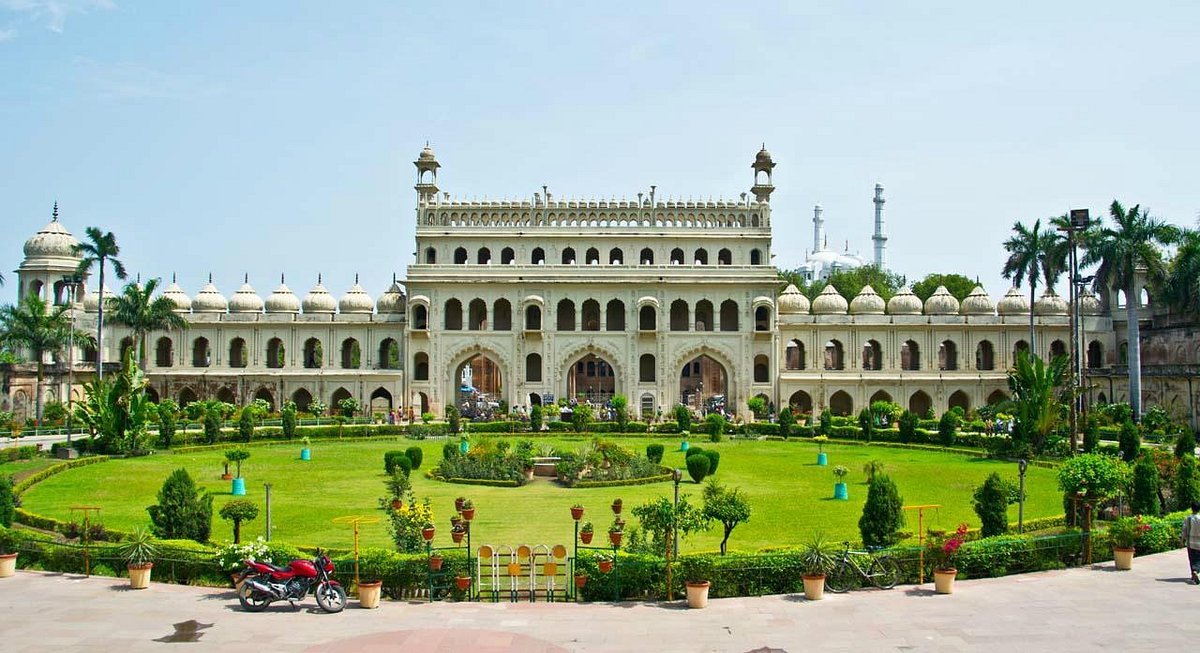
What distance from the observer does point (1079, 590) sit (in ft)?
49.0

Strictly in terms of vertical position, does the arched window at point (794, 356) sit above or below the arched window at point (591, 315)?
below

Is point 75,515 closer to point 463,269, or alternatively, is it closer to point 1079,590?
point 1079,590

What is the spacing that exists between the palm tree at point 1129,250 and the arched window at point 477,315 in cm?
3073

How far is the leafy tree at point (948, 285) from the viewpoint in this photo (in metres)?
74.2

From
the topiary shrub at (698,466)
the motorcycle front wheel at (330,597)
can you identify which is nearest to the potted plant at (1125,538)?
the topiary shrub at (698,466)

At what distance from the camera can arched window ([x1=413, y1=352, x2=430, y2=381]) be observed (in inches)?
2061

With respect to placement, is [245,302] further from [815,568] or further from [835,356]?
[815,568]

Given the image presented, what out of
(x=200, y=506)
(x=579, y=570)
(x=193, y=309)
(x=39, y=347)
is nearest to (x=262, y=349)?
(x=193, y=309)

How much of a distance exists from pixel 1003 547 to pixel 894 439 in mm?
24593

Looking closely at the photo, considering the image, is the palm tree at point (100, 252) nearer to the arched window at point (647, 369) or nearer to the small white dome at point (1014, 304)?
the arched window at point (647, 369)

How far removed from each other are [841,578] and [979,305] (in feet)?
144

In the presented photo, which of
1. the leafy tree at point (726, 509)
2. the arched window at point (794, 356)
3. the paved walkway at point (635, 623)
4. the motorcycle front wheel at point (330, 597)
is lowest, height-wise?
the paved walkway at point (635, 623)

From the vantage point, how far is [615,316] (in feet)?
179

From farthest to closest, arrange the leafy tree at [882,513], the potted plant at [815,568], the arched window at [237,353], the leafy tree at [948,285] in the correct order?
the leafy tree at [948,285] < the arched window at [237,353] < the leafy tree at [882,513] < the potted plant at [815,568]
